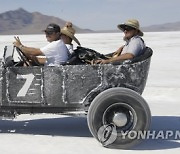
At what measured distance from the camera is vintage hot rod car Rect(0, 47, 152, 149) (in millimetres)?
4625

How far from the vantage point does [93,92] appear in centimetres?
482

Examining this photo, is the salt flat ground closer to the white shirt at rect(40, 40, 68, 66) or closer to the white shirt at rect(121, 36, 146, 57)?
the white shirt at rect(40, 40, 68, 66)

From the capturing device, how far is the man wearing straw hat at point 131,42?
485cm

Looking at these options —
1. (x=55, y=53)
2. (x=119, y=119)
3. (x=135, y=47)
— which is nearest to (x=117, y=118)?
(x=119, y=119)

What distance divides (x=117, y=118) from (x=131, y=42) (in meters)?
1.04

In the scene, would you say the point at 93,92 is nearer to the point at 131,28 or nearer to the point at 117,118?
the point at 117,118

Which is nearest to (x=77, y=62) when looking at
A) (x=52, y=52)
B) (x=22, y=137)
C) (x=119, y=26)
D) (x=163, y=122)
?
(x=52, y=52)

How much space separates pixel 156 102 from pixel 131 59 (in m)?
3.06

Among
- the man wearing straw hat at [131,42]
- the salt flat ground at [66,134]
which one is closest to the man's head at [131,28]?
the man wearing straw hat at [131,42]

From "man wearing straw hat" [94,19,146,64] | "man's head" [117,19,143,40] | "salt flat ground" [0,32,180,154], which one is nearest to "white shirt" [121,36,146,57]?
"man wearing straw hat" [94,19,146,64]

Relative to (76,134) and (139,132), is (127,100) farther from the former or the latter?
(76,134)

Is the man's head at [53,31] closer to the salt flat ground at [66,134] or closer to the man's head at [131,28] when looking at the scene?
the man's head at [131,28]

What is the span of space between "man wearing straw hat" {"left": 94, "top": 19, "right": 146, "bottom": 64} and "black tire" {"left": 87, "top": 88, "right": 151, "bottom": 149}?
0.45 meters

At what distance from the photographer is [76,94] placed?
4.84m
